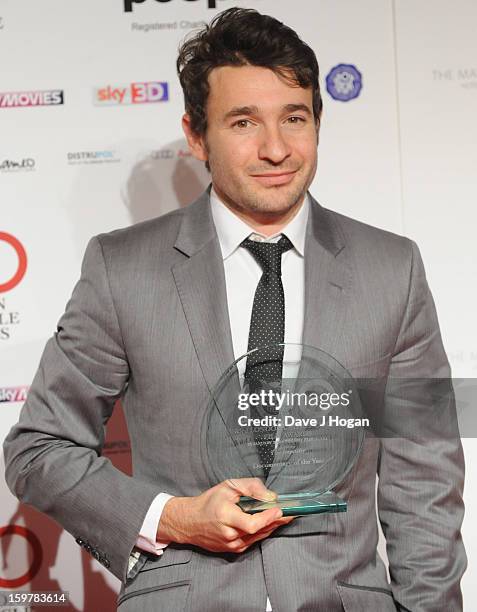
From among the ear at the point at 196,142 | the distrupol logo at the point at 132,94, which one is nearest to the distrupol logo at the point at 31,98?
the distrupol logo at the point at 132,94

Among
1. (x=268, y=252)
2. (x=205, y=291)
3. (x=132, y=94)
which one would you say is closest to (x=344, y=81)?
(x=132, y=94)

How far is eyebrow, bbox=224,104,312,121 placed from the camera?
1697 millimetres

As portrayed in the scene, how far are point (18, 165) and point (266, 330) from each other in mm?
1015

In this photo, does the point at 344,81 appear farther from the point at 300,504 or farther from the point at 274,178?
the point at 300,504

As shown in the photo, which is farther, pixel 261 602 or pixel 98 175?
pixel 98 175

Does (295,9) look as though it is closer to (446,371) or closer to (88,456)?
(446,371)

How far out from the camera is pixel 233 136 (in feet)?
5.67

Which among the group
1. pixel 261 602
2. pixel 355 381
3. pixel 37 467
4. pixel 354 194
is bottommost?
pixel 261 602

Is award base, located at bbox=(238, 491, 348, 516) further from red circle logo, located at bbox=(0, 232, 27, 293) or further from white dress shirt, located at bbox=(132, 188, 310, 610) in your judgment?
red circle logo, located at bbox=(0, 232, 27, 293)

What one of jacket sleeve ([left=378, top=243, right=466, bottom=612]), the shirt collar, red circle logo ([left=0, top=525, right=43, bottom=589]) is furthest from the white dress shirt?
red circle logo ([left=0, top=525, right=43, bottom=589])

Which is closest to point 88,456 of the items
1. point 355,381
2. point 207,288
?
point 207,288

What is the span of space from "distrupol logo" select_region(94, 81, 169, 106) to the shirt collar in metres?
0.64

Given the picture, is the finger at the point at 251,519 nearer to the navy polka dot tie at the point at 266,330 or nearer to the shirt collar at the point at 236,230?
the navy polka dot tie at the point at 266,330

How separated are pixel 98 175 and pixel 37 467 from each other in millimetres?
954
